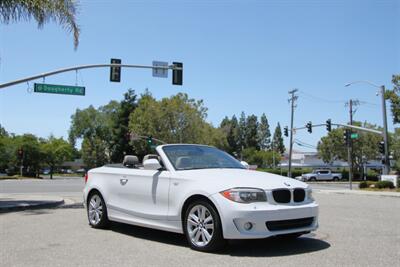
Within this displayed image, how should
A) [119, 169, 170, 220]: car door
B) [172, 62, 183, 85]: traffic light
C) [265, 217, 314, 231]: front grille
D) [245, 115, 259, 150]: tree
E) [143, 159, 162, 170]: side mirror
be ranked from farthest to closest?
[245, 115, 259, 150]: tree, [172, 62, 183, 85]: traffic light, [143, 159, 162, 170]: side mirror, [119, 169, 170, 220]: car door, [265, 217, 314, 231]: front grille

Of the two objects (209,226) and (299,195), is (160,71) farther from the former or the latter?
(209,226)

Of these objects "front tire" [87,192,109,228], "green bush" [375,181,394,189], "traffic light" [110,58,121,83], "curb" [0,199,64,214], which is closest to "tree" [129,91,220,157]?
"green bush" [375,181,394,189]

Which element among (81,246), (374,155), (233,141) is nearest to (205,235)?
(81,246)

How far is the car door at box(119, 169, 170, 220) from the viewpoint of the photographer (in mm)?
7254

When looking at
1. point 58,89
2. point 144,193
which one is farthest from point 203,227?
point 58,89

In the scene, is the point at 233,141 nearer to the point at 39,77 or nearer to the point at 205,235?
the point at 39,77

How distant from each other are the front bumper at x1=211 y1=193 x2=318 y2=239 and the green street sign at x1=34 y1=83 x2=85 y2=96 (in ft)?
55.3

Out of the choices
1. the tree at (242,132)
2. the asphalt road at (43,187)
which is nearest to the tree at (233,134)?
the tree at (242,132)

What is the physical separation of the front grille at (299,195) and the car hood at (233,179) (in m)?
0.06

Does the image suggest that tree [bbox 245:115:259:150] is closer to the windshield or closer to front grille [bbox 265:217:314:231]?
the windshield

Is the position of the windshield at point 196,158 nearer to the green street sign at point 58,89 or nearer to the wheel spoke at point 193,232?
the wheel spoke at point 193,232

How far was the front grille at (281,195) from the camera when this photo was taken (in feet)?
20.7

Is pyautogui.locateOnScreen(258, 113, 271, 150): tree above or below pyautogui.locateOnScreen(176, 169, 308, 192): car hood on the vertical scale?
above

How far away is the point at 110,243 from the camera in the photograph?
7203mm
